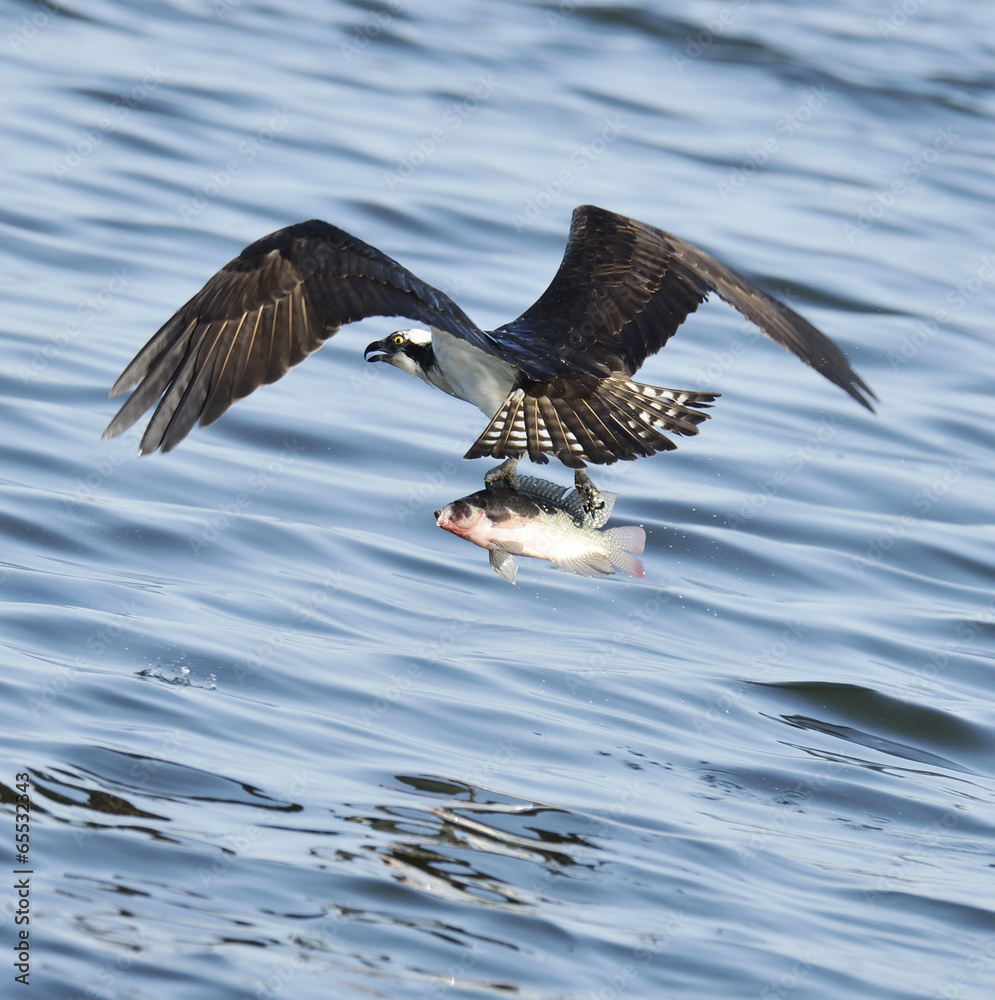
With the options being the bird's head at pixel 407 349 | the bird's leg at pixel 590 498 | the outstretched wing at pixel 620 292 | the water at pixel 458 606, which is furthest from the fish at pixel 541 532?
the bird's head at pixel 407 349

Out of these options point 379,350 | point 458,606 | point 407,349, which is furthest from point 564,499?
point 458,606

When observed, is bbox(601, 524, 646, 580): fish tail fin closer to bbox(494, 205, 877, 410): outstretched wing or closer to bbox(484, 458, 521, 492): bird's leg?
bbox(484, 458, 521, 492): bird's leg

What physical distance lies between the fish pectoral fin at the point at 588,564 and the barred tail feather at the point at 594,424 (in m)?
0.34

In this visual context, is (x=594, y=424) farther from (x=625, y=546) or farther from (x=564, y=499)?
(x=625, y=546)

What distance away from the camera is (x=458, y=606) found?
8336 millimetres

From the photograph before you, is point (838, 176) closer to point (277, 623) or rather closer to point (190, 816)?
point (277, 623)

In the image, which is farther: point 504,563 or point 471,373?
point 471,373

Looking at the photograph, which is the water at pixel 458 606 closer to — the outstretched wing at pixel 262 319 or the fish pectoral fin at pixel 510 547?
the fish pectoral fin at pixel 510 547

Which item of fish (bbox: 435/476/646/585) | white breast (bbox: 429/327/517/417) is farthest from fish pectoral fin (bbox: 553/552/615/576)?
white breast (bbox: 429/327/517/417)

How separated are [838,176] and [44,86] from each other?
826 centimetres

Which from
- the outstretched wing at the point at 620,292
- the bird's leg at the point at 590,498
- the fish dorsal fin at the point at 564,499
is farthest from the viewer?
the outstretched wing at the point at 620,292

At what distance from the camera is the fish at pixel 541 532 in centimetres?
571

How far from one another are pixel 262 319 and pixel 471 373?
1210 mm

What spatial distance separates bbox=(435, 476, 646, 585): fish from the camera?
5.71 meters
